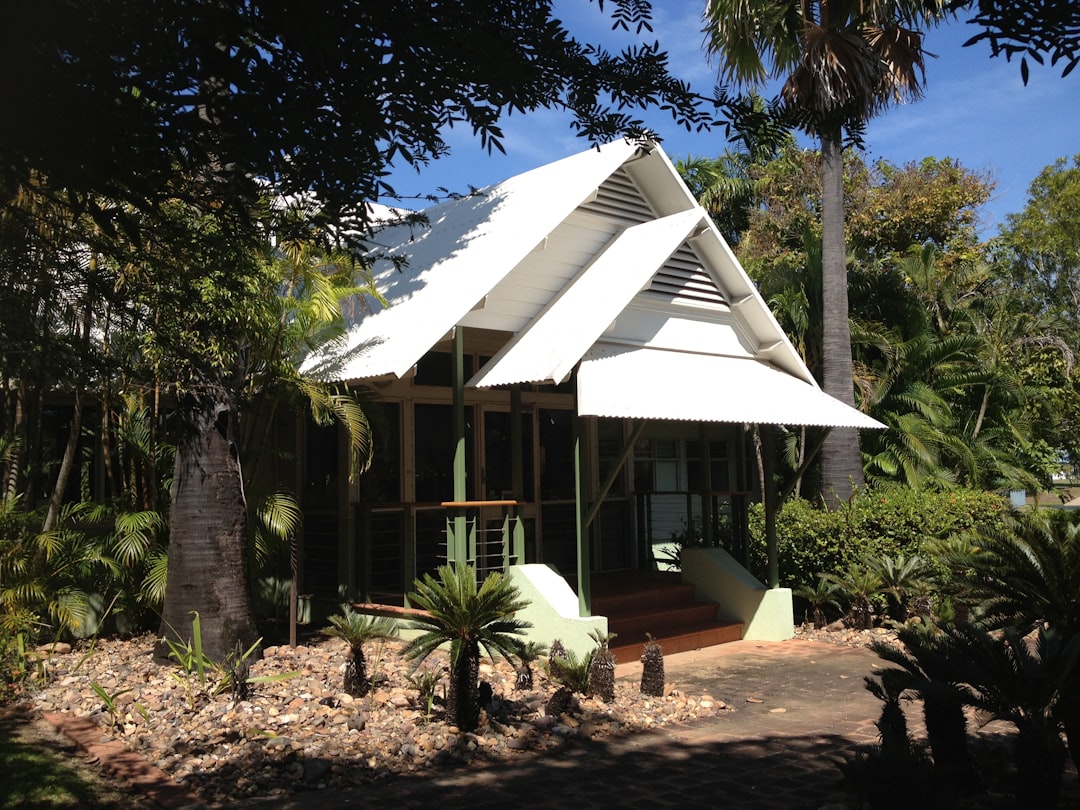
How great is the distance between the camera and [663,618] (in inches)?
473

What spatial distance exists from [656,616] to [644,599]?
0.46 meters

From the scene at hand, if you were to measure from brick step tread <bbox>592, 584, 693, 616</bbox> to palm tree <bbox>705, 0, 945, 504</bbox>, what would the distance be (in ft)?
11.5

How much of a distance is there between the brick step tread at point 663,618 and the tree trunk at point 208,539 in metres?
4.25

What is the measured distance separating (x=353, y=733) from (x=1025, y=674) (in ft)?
15.8

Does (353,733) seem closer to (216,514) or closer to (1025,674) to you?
(216,514)

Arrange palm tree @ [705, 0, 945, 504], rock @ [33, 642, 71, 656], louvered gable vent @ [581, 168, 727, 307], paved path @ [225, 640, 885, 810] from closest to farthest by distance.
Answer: paved path @ [225, 640, 885, 810]
rock @ [33, 642, 71, 656]
louvered gable vent @ [581, 168, 727, 307]
palm tree @ [705, 0, 945, 504]

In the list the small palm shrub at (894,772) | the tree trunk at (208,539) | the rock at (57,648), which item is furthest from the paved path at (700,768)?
the rock at (57,648)

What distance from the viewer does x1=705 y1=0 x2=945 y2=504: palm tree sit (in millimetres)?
15070

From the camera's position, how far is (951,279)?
22000 mm

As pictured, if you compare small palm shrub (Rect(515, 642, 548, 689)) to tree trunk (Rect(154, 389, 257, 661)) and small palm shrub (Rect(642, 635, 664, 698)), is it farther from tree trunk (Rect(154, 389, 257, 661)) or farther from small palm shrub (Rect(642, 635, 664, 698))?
tree trunk (Rect(154, 389, 257, 661))

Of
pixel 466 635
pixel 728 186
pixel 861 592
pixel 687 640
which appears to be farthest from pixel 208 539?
pixel 728 186

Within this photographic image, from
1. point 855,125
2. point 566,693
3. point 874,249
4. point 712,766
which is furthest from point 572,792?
point 874,249

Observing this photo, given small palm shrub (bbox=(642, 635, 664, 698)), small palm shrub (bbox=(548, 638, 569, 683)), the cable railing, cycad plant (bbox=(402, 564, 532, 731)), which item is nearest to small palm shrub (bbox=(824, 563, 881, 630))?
the cable railing

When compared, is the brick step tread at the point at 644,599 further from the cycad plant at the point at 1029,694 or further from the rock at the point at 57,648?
the cycad plant at the point at 1029,694
